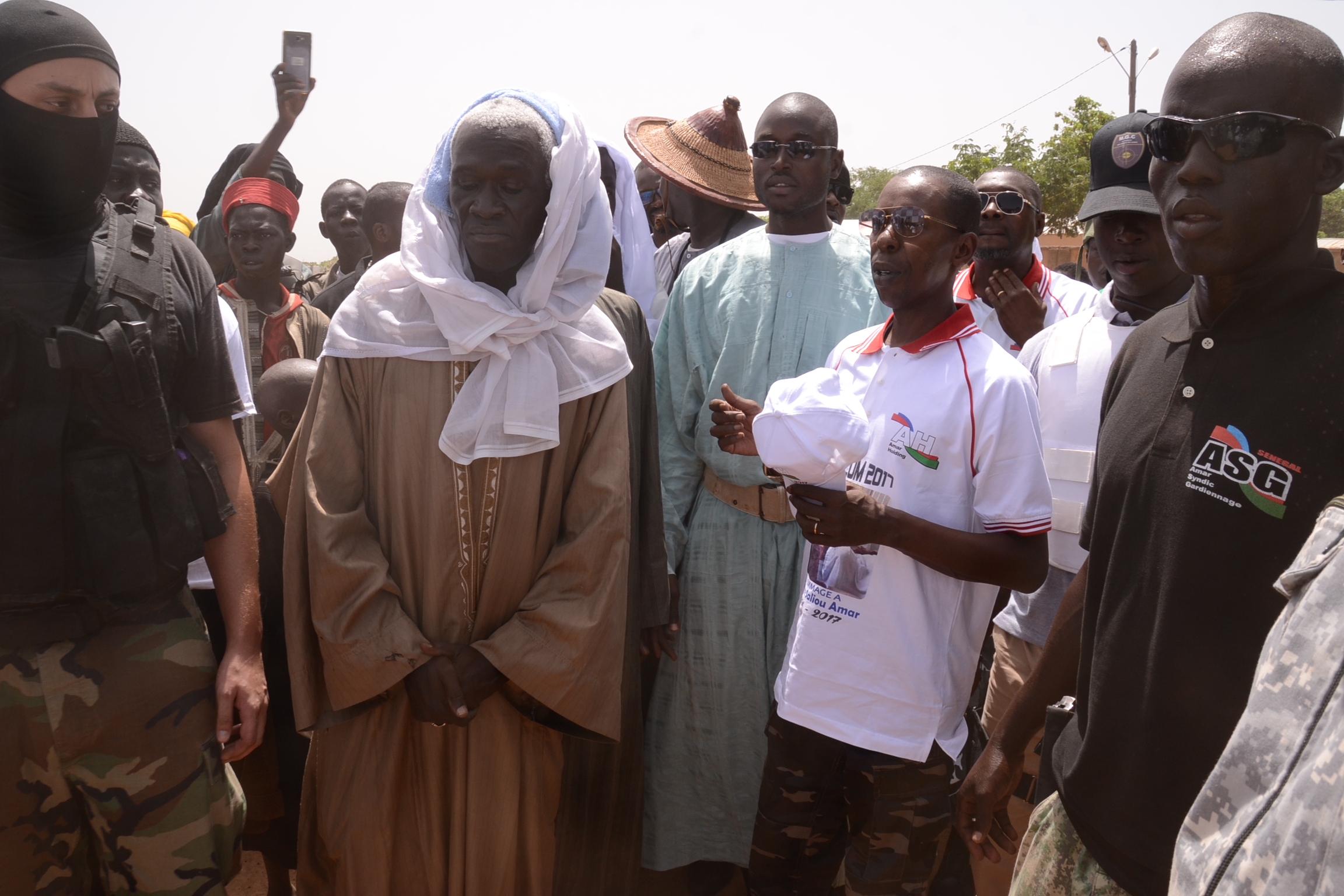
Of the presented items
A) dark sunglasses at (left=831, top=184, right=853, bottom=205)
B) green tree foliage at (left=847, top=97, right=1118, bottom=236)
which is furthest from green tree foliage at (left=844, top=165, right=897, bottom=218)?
dark sunglasses at (left=831, top=184, right=853, bottom=205)

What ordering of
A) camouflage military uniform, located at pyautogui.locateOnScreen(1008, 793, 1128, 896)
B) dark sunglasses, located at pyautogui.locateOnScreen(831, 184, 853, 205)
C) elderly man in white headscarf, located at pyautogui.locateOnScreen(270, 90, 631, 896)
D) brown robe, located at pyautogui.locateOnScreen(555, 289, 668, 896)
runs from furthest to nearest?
dark sunglasses, located at pyautogui.locateOnScreen(831, 184, 853, 205) < brown robe, located at pyautogui.locateOnScreen(555, 289, 668, 896) < elderly man in white headscarf, located at pyautogui.locateOnScreen(270, 90, 631, 896) < camouflage military uniform, located at pyautogui.locateOnScreen(1008, 793, 1128, 896)

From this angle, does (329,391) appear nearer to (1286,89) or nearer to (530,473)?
(530,473)

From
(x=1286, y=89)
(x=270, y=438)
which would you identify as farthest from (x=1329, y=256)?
(x=270, y=438)

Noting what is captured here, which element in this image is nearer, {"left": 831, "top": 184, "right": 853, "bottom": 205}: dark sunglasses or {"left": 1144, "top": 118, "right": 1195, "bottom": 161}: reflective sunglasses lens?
{"left": 1144, "top": 118, "right": 1195, "bottom": 161}: reflective sunglasses lens

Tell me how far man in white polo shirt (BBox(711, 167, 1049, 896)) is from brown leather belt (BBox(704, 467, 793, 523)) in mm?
666

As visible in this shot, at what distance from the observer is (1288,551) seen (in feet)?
4.96

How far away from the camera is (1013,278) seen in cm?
413

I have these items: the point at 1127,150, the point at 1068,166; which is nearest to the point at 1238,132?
the point at 1127,150

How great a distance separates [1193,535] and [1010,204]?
289 cm

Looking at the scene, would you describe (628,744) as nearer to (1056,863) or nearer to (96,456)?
(1056,863)

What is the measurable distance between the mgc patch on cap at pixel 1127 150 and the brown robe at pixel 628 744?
1.67m

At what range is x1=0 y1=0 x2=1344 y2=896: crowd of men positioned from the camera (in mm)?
1631

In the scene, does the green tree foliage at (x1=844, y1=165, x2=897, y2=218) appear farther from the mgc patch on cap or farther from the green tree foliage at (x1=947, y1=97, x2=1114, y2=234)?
the mgc patch on cap

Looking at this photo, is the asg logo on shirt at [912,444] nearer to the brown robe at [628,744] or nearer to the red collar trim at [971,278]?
the brown robe at [628,744]
